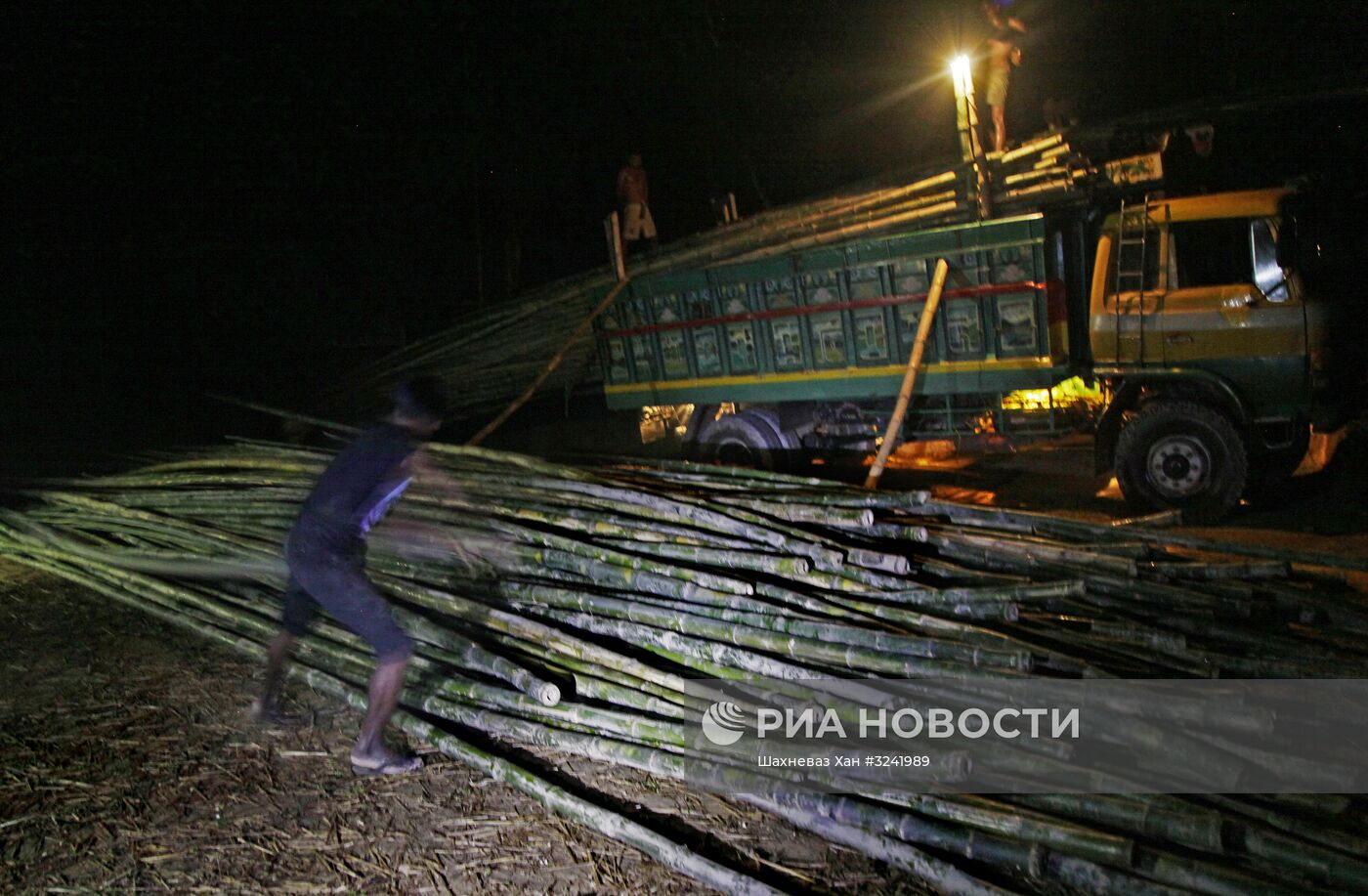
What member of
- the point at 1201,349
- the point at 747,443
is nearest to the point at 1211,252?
the point at 1201,349

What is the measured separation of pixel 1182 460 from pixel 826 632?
4.40 meters

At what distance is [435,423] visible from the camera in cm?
375

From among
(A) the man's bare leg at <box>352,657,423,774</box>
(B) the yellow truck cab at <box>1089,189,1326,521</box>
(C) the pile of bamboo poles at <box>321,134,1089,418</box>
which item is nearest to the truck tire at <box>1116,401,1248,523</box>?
(B) the yellow truck cab at <box>1089,189,1326,521</box>

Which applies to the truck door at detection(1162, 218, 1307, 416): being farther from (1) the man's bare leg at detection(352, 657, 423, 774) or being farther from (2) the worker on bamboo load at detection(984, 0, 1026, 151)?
(1) the man's bare leg at detection(352, 657, 423, 774)

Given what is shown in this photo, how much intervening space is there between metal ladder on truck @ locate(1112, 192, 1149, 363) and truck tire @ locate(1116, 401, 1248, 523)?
51 cm

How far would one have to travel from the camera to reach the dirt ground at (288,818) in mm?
3098

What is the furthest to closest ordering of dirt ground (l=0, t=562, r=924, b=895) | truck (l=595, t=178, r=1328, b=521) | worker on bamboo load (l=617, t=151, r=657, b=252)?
worker on bamboo load (l=617, t=151, r=657, b=252) < truck (l=595, t=178, r=1328, b=521) < dirt ground (l=0, t=562, r=924, b=895)

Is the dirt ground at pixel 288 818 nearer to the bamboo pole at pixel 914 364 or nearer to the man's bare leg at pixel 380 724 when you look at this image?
the man's bare leg at pixel 380 724

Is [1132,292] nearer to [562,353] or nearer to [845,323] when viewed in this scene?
[845,323]

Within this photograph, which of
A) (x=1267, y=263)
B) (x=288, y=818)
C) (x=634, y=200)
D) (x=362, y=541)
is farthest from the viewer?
(x=634, y=200)

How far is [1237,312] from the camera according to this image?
628 centimetres

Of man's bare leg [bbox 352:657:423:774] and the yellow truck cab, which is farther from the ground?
the yellow truck cab

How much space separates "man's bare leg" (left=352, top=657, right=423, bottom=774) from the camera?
11.9 ft

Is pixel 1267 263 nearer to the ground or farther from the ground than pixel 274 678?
farther from the ground
